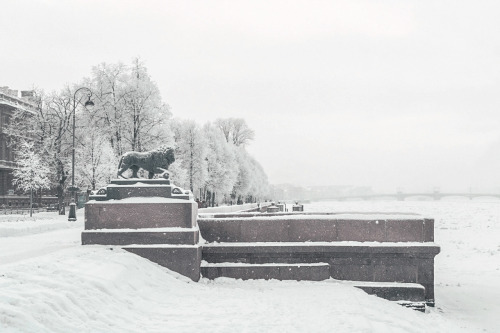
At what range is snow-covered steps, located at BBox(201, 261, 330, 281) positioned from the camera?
504 inches

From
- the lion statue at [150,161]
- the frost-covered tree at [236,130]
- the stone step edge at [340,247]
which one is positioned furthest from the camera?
the frost-covered tree at [236,130]

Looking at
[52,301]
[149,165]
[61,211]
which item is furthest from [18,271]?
[61,211]

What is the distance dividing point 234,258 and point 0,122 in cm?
5384

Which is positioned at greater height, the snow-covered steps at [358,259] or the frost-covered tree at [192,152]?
the frost-covered tree at [192,152]

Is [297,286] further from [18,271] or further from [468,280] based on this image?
[468,280]

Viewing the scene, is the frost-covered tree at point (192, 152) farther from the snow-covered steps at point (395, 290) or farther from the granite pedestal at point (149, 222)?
the snow-covered steps at point (395, 290)

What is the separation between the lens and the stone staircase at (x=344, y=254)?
12781 millimetres

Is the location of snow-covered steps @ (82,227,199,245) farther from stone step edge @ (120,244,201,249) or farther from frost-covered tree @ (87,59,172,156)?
frost-covered tree @ (87,59,172,156)

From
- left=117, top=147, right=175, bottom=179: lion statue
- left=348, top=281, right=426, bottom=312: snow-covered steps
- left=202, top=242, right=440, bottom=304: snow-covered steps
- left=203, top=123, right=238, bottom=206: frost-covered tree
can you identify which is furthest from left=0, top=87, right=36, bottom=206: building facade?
left=348, top=281, right=426, bottom=312: snow-covered steps

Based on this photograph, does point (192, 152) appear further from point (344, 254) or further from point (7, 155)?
point (344, 254)

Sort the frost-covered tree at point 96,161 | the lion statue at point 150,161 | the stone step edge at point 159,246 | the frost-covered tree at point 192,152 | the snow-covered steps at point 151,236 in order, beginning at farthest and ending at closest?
the frost-covered tree at point 192,152, the frost-covered tree at point 96,161, the lion statue at point 150,161, the snow-covered steps at point 151,236, the stone step edge at point 159,246

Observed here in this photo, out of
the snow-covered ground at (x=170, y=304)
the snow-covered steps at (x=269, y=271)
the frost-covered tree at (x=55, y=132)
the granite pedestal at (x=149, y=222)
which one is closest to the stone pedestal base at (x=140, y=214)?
the granite pedestal at (x=149, y=222)

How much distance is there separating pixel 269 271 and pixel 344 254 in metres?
1.97

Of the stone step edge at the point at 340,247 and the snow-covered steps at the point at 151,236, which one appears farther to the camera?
the stone step edge at the point at 340,247
